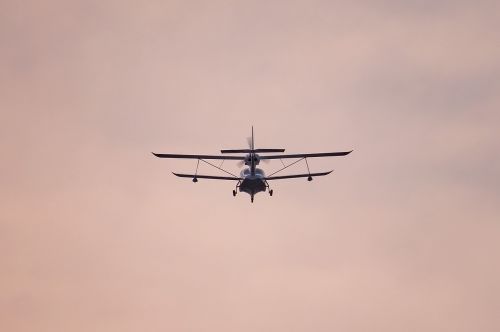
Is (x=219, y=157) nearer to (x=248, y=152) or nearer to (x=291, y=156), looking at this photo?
(x=248, y=152)

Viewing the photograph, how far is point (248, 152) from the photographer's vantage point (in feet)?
266

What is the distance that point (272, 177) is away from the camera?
82.1m

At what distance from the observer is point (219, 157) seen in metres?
83.5

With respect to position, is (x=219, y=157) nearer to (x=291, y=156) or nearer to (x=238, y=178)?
(x=238, y=178)

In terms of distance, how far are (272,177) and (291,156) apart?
14.9ft

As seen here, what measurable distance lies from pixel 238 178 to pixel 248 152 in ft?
13.1

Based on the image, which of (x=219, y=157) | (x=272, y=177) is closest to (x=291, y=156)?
(x=272, y=177)

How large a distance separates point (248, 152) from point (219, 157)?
184 inches

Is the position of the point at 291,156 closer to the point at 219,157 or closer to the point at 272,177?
the point at 272,177

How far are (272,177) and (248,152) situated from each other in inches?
186

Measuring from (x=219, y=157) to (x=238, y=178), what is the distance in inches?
155

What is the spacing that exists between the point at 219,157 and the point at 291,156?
388 inches

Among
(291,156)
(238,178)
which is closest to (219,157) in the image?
(238,178)

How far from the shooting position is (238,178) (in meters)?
82.6
